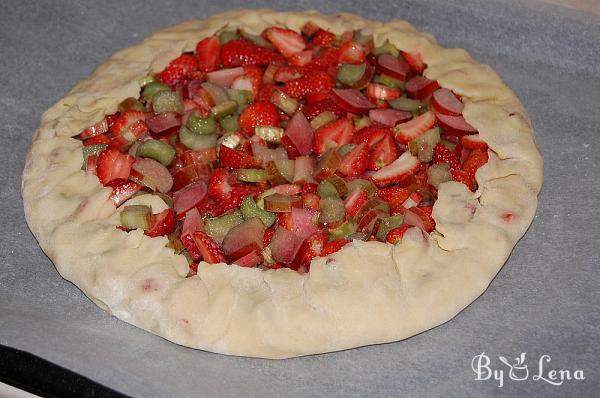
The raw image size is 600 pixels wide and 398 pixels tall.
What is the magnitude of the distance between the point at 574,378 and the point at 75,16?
112 inches

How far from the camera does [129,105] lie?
10.5ft

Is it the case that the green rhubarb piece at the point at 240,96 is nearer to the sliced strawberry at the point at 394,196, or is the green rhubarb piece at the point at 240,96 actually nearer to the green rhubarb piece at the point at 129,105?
the green rhubarb piece at the point at 129,105

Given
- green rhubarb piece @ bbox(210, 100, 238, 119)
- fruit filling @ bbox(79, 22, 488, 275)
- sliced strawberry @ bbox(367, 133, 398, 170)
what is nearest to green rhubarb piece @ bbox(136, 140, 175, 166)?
fruit filling @ bbox(79, 22, 488, 275)

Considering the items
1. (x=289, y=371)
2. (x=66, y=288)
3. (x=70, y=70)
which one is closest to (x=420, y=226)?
(x=289, y=371)

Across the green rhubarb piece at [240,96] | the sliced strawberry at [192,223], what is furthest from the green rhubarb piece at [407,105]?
the sliced strawberry at [192,223]

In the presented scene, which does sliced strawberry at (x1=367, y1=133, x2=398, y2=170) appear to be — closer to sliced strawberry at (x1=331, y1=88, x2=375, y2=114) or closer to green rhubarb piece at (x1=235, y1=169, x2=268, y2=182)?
sliced strawberry at (x1=331, y1=88, x2=375, y2=114)

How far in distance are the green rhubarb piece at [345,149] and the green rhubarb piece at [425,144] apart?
215mm

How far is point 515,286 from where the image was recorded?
2723 mm

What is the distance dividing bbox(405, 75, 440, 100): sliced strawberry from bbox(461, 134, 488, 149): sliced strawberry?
29cm

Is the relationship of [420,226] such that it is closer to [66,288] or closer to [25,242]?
[66,288]

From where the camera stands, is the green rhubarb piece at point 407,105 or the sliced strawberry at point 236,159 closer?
the sliced strawberry at point 236,159

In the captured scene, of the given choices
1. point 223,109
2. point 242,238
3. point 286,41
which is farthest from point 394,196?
point 286,41

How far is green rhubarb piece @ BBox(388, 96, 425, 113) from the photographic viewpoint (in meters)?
3.14

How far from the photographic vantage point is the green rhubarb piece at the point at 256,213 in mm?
2742
